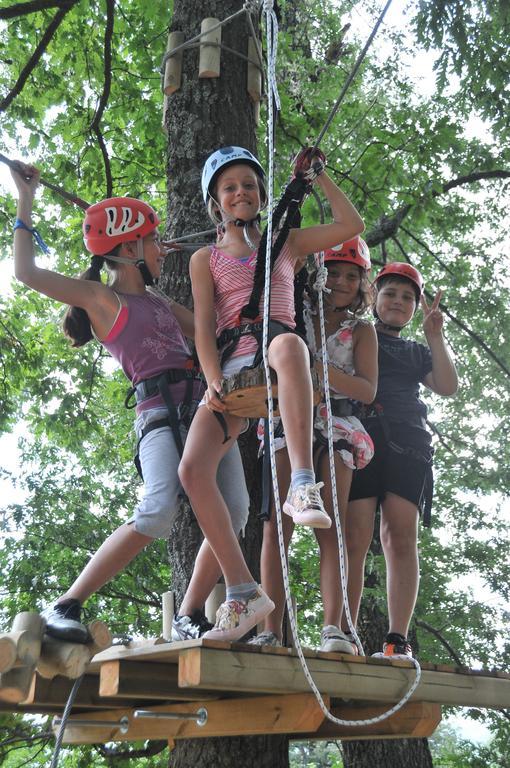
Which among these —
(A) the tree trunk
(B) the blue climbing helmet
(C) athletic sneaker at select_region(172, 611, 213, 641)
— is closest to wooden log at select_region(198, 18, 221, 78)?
(A) the tree trunk

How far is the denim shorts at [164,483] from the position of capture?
2.99 m

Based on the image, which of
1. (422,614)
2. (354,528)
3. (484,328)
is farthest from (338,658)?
(484,328)

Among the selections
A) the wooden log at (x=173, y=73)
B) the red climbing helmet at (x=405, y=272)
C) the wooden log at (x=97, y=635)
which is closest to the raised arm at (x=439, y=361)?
the red climbing helmet at (x=405, y=272)

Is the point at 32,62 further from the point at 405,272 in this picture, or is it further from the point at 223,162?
the point at 405,272

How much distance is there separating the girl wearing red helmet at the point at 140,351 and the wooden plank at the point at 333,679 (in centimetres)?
54

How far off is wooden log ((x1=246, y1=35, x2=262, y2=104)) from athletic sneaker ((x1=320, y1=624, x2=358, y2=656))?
9.64 feet

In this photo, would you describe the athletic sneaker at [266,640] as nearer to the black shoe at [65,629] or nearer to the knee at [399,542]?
the black shoe at [65,629]

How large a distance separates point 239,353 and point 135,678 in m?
1.14

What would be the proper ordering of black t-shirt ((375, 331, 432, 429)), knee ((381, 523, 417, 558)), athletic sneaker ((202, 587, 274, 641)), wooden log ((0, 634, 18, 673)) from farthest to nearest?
black t-shirt ((375, 331, 432, 429))
knee ((381, 523, 417, 558))
athletic sneaker ((202, 587, 274, 641))
wooden log ((0, 634, 18, 673))

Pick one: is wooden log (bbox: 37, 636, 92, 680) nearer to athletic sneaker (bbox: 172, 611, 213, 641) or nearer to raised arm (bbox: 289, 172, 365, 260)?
athletic sneaker (bbox: 172, 611, 213, 641)

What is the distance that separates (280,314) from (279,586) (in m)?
1.07

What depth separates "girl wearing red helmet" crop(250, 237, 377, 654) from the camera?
11.0ft

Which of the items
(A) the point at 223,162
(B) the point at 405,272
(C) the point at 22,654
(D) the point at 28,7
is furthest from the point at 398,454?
(D) the point at 28,7

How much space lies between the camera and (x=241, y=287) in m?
3.16
